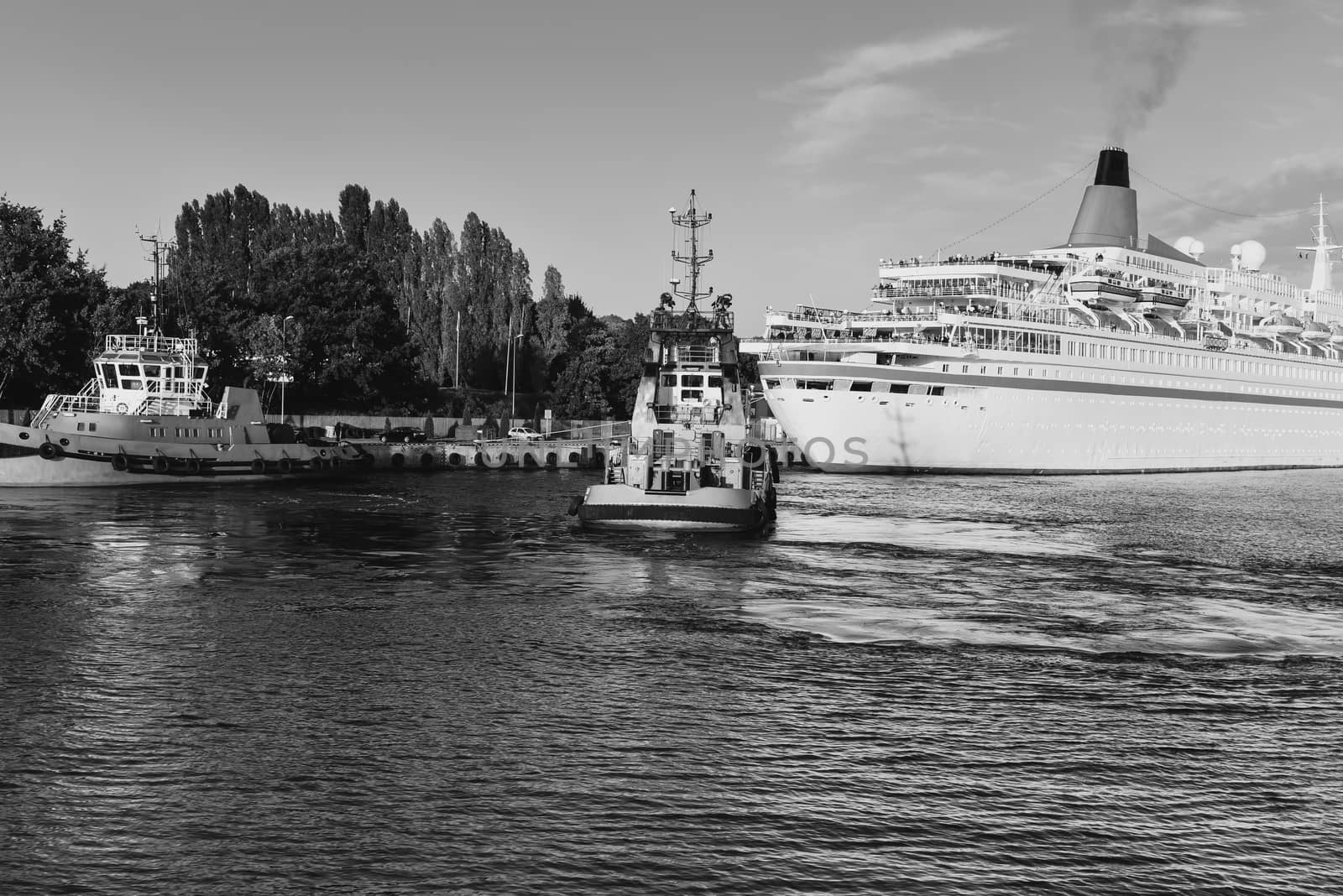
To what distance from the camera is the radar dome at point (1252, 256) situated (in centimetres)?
11156

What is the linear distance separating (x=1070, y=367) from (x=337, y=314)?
57209 millimetres

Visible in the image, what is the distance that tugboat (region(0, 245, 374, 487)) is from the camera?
2231 inches

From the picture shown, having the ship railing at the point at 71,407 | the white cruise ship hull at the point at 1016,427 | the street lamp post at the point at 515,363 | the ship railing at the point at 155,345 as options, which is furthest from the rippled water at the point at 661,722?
the street lamp post at the point at 515,363

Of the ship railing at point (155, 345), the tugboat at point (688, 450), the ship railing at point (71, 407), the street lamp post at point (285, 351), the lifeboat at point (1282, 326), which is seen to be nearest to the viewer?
the tugboat at point (688, 450)

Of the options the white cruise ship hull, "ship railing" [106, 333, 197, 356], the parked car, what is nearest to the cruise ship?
the white cruise ship hull

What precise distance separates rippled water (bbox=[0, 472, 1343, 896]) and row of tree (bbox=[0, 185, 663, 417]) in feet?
162

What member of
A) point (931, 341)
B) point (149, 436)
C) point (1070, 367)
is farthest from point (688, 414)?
point (1070, 367)

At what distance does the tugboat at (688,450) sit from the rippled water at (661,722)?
10.9 ft

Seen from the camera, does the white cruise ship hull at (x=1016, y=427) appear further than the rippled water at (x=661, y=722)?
Yes

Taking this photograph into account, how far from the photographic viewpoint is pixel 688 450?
131 ft

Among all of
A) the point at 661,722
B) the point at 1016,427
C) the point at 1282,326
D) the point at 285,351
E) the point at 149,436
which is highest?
the point at 1282,326

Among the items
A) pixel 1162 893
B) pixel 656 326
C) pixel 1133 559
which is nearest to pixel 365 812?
pixel 1162 893

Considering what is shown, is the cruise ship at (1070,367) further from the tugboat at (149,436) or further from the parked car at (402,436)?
the tugboat at (149,436)

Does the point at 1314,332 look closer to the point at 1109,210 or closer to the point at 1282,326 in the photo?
the point at 1282,326
